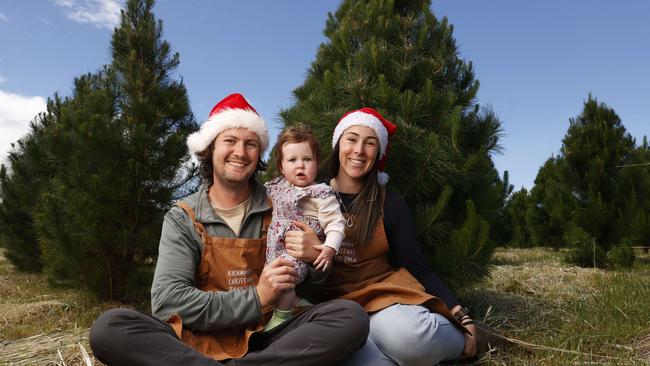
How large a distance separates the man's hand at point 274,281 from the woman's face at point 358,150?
75 cm

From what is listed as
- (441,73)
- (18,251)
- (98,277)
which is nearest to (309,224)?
(441,73)

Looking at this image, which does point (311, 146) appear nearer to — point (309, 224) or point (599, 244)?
point (309, 224)

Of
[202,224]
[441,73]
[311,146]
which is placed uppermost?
[441,73]

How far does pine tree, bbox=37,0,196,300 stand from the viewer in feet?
17.0

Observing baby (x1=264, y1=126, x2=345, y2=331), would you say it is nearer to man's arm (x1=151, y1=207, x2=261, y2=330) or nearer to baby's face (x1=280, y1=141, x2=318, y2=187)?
baby's face (x1=280, y1=141, x2=318, y2=187)

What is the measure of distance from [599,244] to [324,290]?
7.97 meters

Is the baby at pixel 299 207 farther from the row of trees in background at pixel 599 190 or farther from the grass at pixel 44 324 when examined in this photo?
the row of trees in background at pixel 599 190

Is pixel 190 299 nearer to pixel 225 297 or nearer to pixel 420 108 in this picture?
pixel 225 297

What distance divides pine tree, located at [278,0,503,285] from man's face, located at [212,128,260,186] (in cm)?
101

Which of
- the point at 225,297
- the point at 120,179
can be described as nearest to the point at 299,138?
the point at 225,297

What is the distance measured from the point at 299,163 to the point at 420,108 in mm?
1508

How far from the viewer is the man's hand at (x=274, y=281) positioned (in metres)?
2.42

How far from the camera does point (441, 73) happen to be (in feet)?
13.9

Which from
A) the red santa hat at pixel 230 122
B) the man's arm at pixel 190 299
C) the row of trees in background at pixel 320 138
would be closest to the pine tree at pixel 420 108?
the row of trees in background at pixel 320 138
